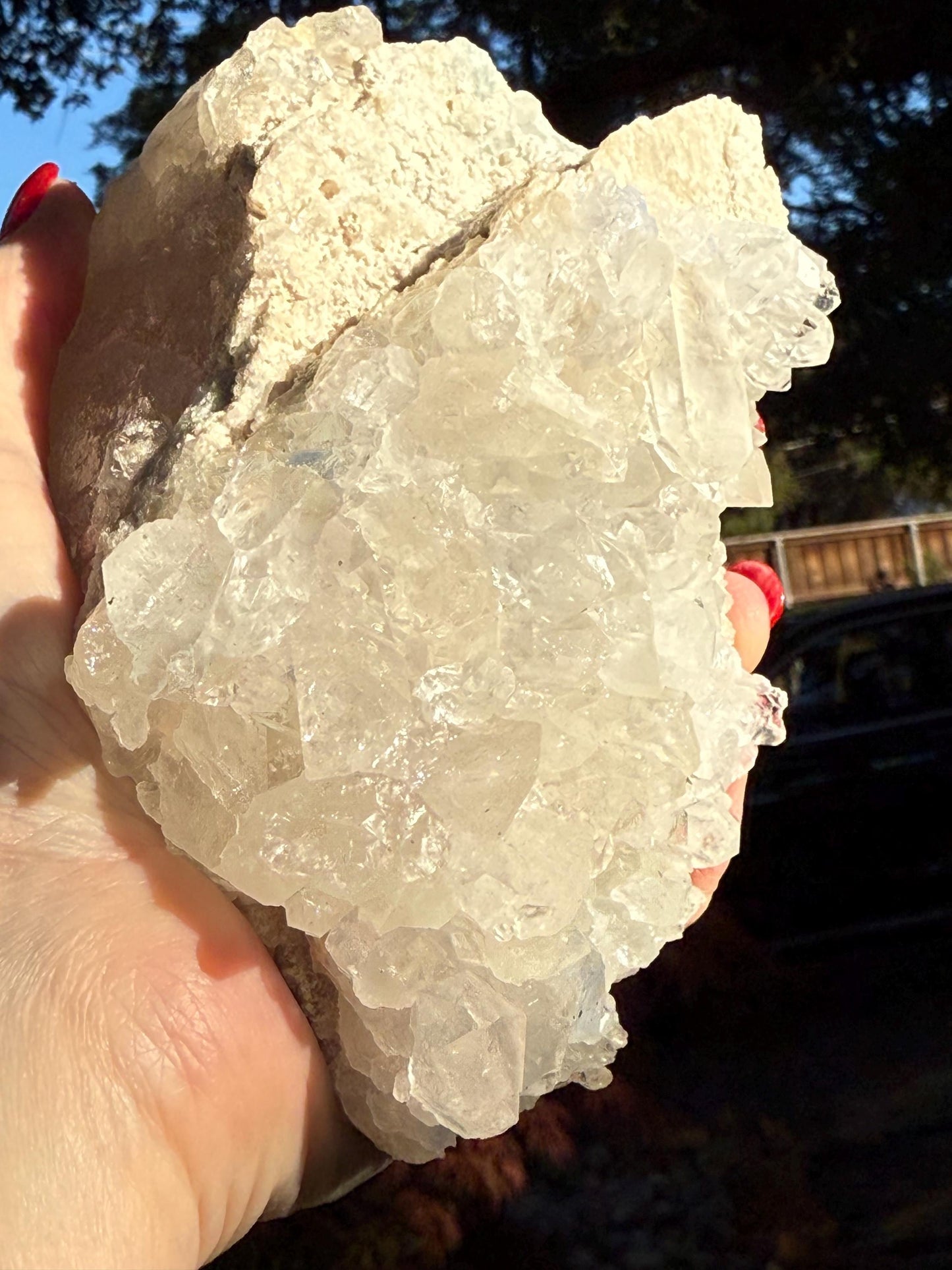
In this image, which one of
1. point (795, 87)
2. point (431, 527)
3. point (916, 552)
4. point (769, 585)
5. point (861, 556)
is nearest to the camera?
point (431, 527)

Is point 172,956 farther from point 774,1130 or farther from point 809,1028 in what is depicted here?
point 809,1028

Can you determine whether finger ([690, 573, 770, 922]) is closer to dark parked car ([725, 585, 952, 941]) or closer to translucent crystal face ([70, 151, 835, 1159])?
translucent crystal face ([70, 151, 835, 1159])

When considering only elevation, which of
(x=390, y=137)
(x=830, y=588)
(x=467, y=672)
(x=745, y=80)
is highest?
(x=745, y=80)

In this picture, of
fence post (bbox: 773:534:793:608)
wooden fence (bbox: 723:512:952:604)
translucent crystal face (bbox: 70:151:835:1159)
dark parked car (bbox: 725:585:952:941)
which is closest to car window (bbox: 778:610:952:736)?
dark parked car (bbox: 725:585:952:941)

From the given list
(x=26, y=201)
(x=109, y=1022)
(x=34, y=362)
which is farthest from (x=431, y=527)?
(x=26, y=201)

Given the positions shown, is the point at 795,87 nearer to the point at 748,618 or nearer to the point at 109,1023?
the point at 748,618

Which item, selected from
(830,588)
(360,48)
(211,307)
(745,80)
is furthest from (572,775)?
(830,588)
